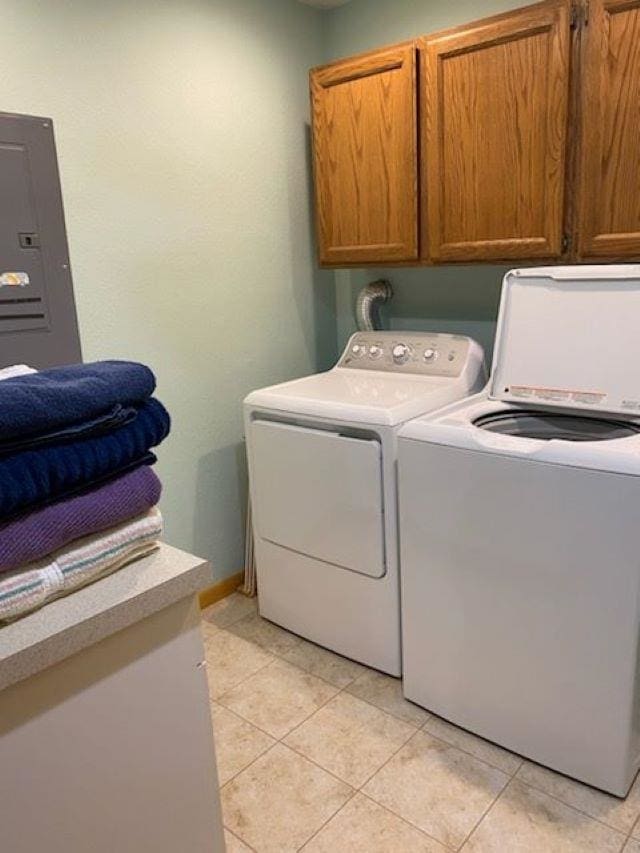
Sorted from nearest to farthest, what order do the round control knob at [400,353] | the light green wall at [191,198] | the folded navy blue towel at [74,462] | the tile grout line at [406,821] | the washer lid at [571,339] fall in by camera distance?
the folded navy blue towel at [74,462] < the tile grout line at [406,821] < the washer lid at [571,339] < the light green wall at [191,198] < the round control knob at [400,353]

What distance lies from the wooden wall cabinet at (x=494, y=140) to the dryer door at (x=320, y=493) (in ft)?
2.53

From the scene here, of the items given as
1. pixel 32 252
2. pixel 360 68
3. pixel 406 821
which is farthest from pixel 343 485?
pixel 360 68

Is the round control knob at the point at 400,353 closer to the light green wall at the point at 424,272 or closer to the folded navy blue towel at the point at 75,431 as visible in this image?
the light green wall at the point at 424,272

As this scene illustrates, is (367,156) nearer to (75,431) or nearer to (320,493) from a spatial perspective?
(320,493)

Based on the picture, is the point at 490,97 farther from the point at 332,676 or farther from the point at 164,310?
the point at 332,676

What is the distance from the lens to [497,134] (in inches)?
78.5

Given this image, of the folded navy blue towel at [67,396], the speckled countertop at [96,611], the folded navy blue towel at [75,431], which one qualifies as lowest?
the speckled countertop at [96,611]

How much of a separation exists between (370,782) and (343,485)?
33.7 inches

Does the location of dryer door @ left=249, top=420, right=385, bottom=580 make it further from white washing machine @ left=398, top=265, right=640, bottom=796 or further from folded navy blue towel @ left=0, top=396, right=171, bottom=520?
folded navy blue towel @ left=0, top=396, right=171, bottom=520

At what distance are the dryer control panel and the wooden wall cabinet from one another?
31cm

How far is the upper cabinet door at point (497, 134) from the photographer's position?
1869 mm

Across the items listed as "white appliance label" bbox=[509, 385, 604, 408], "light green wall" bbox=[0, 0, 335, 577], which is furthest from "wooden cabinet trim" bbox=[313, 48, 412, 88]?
"white appliance label" bbox=[509, 385, 604, 408]

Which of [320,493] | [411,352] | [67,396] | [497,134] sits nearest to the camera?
[67,396]

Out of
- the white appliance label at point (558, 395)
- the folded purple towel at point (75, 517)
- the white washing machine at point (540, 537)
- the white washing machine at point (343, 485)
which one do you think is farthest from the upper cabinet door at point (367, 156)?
the folded purple towel at point (75, 517)
